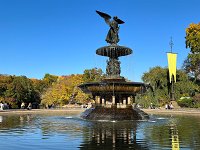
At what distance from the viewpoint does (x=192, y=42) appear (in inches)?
2506

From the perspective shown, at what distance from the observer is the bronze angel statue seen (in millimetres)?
28375

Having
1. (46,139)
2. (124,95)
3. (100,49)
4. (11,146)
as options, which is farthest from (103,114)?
(11,146)

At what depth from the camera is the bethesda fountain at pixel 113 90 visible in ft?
81.4

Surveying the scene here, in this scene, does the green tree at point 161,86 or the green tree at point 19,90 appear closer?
the green tree at point 161,86

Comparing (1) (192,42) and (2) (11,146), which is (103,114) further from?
(1) (192,42)

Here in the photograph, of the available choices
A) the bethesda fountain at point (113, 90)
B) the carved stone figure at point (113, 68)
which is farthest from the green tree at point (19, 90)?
the carved stone figure at point (113, 68)

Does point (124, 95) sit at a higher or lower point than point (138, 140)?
higher

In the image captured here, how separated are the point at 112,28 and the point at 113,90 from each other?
215 inches

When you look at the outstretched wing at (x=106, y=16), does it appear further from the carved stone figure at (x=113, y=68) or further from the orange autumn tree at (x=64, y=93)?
the orange autumn tree at (x=64, y=93)

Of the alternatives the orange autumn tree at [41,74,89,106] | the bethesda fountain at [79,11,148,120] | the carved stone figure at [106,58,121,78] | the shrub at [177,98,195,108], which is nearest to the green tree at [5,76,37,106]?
the orange autumn tree at [41,74,89,106]

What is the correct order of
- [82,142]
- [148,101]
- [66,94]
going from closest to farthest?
1. [82,142]
2. [148,101]
3. [66,94]

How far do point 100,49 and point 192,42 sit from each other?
125 ft

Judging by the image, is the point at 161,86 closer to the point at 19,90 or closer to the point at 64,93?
the point at 64,93

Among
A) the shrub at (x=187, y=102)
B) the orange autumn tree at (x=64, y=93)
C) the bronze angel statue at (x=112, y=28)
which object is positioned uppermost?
the bronze angel statue at (x=112, y=28)
